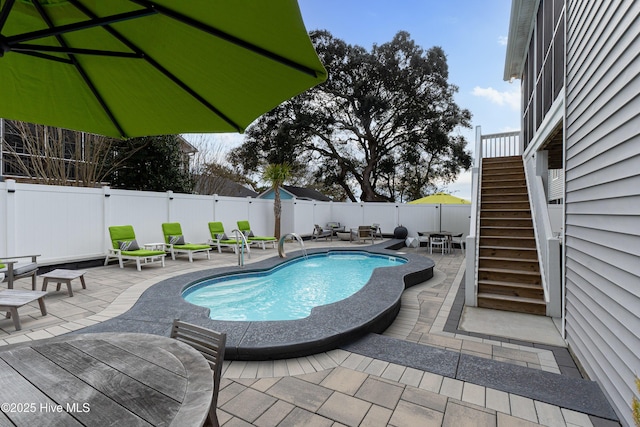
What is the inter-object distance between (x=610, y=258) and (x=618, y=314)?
0.42 metres

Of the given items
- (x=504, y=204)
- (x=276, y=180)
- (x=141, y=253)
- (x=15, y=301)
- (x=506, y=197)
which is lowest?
(x=15, y=301)

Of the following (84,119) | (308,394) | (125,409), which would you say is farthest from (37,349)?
(84,119)

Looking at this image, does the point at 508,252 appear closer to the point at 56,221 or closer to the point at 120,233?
the point at 120,233

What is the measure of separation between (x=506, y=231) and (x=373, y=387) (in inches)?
196

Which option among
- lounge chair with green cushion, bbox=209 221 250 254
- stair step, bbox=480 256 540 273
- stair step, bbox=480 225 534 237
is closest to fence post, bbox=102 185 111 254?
lounge chair with green cushion, bbox=209 221 250 254

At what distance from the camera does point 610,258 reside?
235cm

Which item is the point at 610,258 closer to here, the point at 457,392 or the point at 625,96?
the point at 625,96

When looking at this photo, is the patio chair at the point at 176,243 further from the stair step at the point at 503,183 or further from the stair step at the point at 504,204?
the stair step at the point at 503,183

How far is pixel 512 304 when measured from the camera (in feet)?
15.6

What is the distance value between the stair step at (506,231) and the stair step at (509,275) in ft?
3.22

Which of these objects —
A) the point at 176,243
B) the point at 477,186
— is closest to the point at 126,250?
the point at 176,243

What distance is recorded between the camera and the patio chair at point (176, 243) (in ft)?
26.3

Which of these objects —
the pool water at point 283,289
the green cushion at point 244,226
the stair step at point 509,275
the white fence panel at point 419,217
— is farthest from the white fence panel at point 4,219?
the white fence panel at point 419,217

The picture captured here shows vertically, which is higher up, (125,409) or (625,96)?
(625,96)
